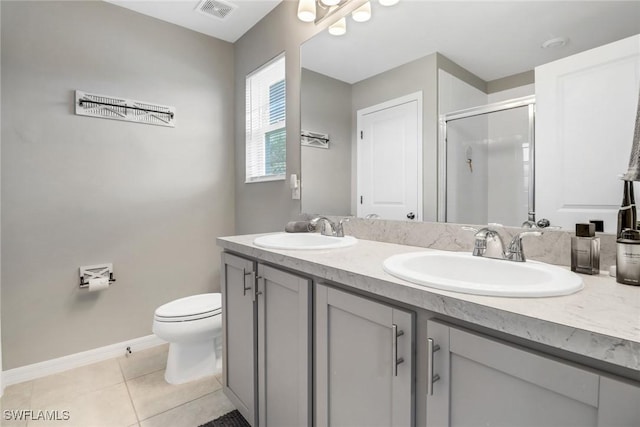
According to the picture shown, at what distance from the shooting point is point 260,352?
1.35 metres

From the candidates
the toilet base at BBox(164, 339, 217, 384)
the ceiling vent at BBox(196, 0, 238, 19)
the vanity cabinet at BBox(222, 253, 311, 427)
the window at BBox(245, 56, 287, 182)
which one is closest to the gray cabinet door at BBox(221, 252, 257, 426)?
the vanity cabinet at BBox(222, 253, 311, 427)

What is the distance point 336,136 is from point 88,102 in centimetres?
171

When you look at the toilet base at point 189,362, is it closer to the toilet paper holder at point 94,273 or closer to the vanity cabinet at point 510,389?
the toilet paper holder at point 94,273

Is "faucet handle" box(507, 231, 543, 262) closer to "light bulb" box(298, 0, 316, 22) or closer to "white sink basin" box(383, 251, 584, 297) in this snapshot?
"white sink basin" box(383, 251, 584, 297)

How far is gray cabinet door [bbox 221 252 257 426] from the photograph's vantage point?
140 cm

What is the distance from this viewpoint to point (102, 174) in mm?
2186

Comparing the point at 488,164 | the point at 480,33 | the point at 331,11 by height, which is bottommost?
the point at 488,164

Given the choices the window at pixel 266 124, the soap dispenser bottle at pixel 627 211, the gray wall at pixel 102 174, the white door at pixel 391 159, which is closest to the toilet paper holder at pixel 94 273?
the gray wall at pixel 102 174

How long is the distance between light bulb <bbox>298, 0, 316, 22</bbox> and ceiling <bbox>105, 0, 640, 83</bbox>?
126 mm

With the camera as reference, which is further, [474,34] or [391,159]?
[391,159]

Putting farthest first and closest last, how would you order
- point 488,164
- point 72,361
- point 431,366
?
point 72,361, point 488,164, point 431,366

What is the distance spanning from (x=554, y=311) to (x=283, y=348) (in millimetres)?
916

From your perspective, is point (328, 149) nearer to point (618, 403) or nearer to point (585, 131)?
point (585, 131)

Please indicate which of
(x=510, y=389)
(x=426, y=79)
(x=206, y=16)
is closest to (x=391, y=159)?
(x=426, y=79)
